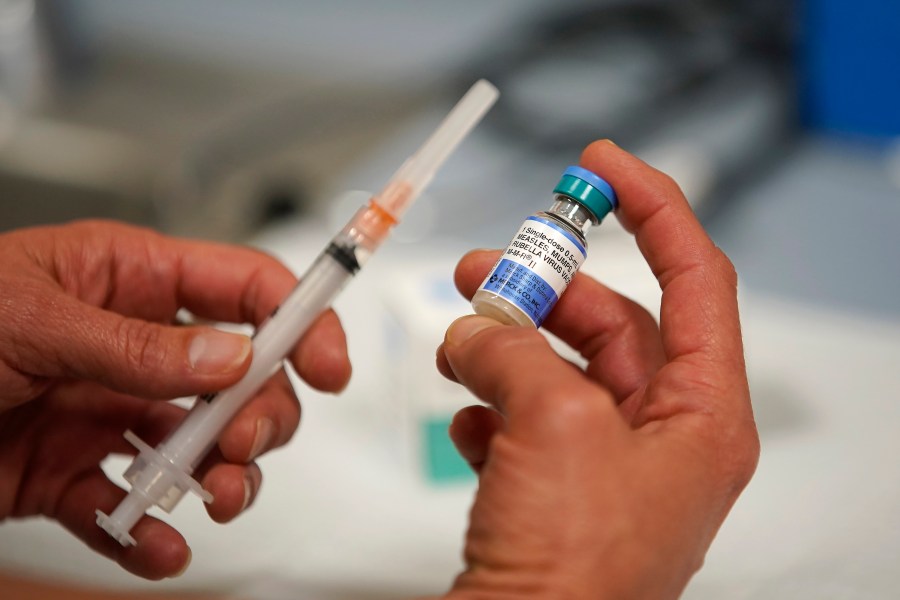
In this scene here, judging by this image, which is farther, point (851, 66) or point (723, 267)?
point (851, 66)

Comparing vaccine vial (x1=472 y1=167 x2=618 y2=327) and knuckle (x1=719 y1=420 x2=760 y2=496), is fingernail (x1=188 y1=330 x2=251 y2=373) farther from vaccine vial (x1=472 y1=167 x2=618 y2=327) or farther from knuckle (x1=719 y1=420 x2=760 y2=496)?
knuckle (x1=719 y1=420 x2=760 y2=496)

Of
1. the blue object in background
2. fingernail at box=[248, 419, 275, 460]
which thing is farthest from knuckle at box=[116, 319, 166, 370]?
the blue object in background

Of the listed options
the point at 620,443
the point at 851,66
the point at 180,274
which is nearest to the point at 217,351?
the point at 180,274

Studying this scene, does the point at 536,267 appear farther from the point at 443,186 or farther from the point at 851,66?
the point at 851,66

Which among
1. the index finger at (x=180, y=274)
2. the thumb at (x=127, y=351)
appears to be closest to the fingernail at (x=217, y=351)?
the thumb at (x=127, y=351)

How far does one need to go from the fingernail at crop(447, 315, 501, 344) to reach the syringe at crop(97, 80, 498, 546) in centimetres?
13

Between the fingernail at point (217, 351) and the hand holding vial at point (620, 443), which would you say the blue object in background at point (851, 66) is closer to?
the hand holding vial at point (620, 443)

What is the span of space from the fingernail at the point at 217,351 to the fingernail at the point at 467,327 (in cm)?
16

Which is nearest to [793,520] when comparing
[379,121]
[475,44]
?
[379,121]

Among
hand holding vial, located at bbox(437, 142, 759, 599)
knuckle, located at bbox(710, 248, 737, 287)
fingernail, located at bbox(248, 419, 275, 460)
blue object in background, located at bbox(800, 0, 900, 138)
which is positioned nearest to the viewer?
hand holding vial, located at bbox(437, 142, 759, 599)

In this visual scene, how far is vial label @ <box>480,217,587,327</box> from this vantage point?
47 cm

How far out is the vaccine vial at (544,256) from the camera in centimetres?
47

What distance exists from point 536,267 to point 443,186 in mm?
743

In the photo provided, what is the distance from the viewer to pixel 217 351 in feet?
1.82
